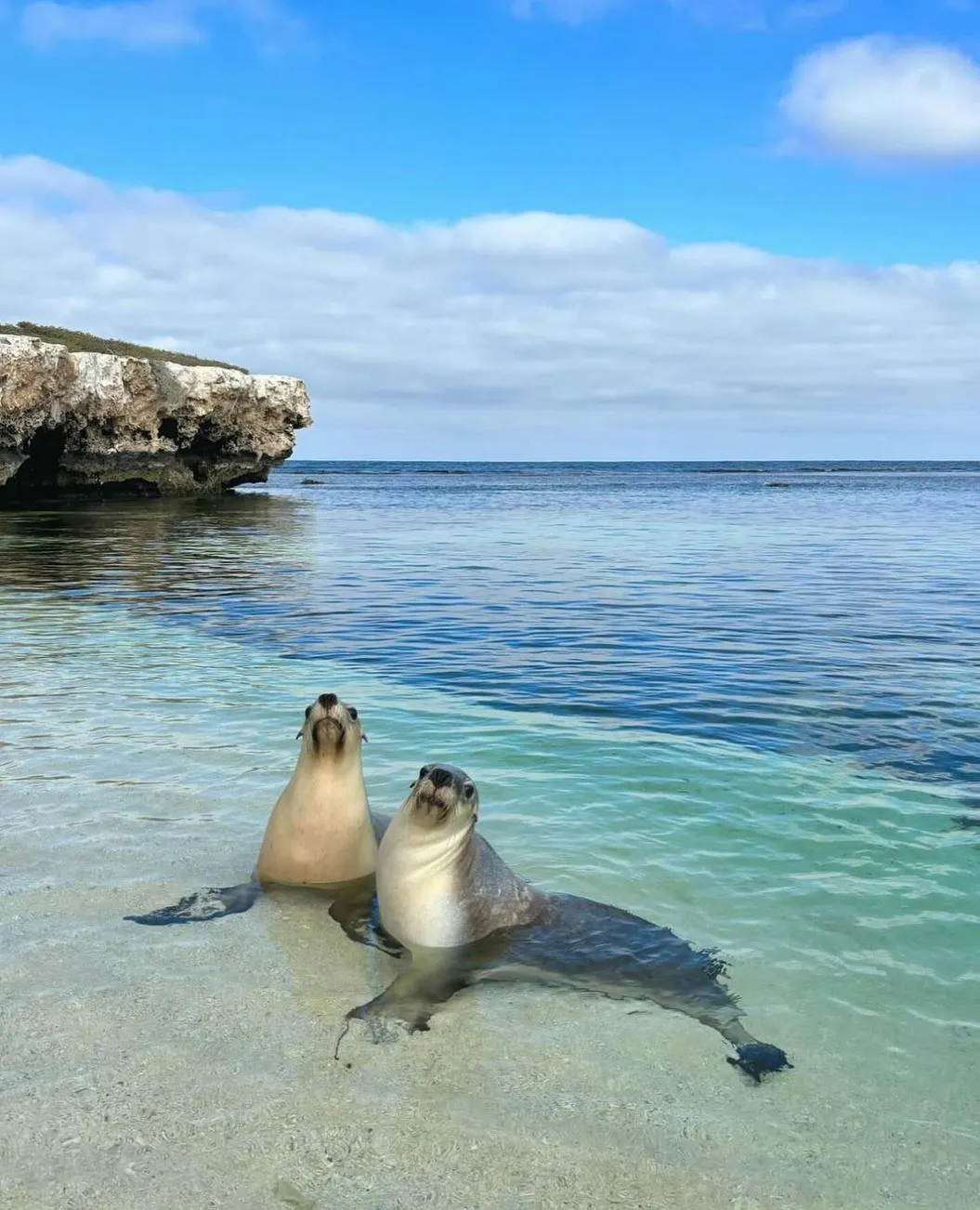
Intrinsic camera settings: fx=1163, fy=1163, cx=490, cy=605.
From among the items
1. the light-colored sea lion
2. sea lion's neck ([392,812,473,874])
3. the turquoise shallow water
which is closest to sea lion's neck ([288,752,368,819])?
the light-colored sea lion

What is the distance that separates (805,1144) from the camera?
14.0 ft

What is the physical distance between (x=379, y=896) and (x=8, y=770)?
4.29 m

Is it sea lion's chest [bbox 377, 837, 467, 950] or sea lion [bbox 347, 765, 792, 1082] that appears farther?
sea lion's chest [bbox 377, 837, 467, 950]

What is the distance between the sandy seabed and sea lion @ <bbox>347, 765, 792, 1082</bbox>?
0.60ft

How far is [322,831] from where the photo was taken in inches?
256

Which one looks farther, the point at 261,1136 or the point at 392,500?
the point at 392,500

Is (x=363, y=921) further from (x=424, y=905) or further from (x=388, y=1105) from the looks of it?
(x=388, y=1105)

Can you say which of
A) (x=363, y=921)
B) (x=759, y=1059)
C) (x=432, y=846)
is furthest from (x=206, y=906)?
(x=759, y=1059)

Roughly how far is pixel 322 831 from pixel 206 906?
29.2 inches

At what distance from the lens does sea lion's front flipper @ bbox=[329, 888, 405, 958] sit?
5875 mm

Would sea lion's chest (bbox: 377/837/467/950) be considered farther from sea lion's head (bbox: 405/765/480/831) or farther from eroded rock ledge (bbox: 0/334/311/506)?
eroded rock ledge (bbox: 0/334/311/506)

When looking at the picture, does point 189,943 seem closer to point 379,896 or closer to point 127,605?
point 379,896

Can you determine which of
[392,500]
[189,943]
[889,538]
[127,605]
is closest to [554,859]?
[189,943]

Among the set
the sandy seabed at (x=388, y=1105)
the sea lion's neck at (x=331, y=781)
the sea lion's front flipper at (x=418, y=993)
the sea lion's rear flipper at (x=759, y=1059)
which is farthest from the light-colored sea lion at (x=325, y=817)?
the sea lion's rear flipper at (x=759, y=1059)
